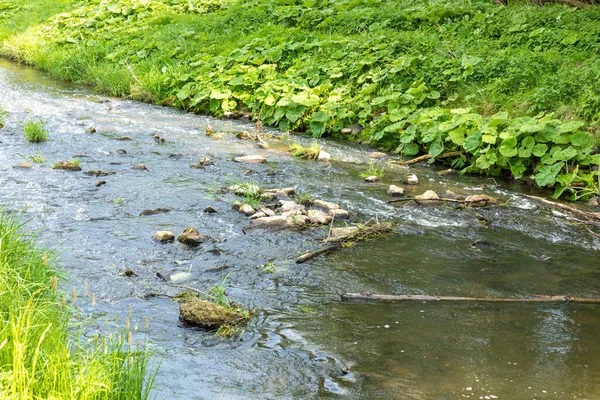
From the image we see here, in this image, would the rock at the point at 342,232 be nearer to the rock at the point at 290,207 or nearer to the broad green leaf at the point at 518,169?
the rock at the point at 290,207

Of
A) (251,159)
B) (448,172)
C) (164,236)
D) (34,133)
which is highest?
(34,133)

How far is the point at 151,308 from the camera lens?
4.65 m

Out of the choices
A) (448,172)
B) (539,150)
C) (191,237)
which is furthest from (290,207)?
(539,150)

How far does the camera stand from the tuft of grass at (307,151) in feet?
29.2

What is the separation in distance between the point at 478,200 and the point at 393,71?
3.56 metres

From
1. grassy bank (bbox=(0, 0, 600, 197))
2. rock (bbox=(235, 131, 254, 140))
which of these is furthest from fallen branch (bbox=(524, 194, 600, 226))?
rock (bbox=(235, 131, 254, 140))

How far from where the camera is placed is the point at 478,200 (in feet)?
23.8

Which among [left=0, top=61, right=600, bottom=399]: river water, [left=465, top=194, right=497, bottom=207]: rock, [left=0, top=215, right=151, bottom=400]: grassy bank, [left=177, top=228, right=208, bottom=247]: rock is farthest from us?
[left=465, top=194, right=497, bottom=207]: rock

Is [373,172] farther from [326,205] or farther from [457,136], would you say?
[326,205]

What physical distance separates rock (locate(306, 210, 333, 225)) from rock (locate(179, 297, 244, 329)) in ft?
6.98

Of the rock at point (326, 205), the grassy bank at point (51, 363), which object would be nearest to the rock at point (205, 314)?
the grassy bank at point (51, 363)

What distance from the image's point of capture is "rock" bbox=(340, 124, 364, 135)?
1002 cm

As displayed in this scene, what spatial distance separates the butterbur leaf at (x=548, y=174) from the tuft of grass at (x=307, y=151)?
8.71ft

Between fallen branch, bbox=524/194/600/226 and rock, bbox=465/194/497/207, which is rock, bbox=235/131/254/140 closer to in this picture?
rock, bbox=465/194/497/207
